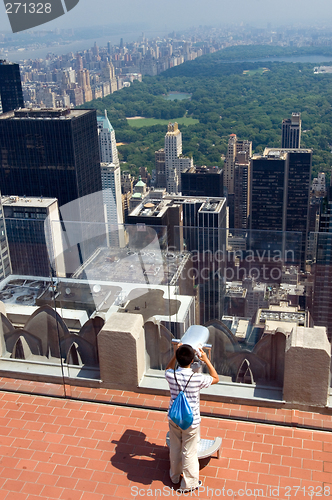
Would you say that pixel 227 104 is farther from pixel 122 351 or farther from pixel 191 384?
pixel 191 384

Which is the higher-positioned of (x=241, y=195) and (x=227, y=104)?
(x=227, y=104)

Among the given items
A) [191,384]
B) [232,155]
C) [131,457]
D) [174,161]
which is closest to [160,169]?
[174,161]

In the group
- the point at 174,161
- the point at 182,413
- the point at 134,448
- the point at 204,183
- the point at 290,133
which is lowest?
the point at 174,161

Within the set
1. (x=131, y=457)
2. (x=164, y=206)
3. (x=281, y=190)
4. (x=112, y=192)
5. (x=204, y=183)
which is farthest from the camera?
(x=112, y=192)

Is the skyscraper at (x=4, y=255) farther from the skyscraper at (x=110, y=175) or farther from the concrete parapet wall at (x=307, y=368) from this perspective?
the skyscraper at (x=110, y=175)

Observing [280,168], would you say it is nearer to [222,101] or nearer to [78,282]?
[222,101]

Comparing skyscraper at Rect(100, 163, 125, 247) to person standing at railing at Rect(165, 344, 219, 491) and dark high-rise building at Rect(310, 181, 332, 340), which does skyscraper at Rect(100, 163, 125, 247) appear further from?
person standing at railing at Rect(165, 344, 219, 491)
